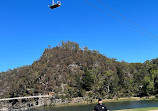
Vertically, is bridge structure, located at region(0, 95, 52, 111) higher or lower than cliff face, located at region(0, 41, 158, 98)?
lower

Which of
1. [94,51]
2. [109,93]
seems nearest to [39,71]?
[109,93]

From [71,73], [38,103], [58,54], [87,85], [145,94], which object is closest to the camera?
[38,103]

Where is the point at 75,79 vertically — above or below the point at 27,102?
above

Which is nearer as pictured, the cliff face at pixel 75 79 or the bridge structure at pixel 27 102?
the bridge structure at pixel 27 102

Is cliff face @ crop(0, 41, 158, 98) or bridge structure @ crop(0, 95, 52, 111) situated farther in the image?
cliff face @ crop(0, 41, 158, 98)

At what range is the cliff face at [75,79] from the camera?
8778 cm

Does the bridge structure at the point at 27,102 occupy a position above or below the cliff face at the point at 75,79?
below

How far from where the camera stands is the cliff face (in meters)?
87.8

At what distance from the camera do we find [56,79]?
93.2m

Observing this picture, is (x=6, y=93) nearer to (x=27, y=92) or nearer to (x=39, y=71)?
(x=27, y=92)

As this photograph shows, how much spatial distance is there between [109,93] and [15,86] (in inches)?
1809

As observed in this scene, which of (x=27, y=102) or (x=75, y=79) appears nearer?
(x=27, y=102)

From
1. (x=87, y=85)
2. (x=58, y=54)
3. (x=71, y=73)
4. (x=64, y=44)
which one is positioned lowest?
(x=87, y=85)

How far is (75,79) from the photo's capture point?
95625 millimetres
